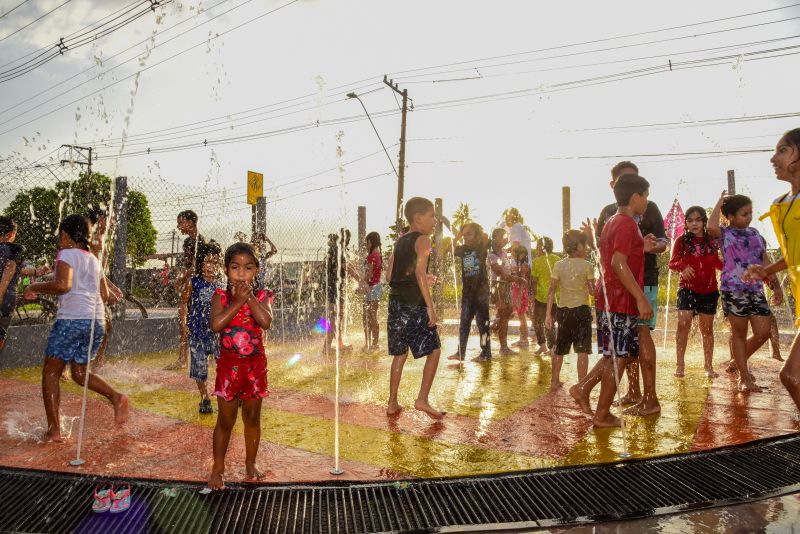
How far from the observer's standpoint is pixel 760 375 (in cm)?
640

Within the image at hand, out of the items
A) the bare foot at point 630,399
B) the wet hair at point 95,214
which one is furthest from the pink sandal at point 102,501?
the bare foot at point 630,399

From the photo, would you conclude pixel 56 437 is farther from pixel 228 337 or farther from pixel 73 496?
pixel 228 337

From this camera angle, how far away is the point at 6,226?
16.5ft

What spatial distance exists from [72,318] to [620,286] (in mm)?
4267

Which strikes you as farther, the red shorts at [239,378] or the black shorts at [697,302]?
the black shorts at [697,302]

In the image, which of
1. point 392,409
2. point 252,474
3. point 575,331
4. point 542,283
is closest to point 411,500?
point 252,474

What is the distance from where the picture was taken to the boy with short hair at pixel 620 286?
13.7ft

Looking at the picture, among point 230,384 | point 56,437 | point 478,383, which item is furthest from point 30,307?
point 230,384

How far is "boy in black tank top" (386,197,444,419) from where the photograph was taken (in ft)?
15.7

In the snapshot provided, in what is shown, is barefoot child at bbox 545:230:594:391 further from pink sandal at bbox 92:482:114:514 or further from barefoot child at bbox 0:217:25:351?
barefoot child at bbox 0:217:25:351

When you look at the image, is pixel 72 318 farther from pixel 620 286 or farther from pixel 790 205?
pixel 790 205

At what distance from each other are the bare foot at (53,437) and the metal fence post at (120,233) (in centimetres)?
408

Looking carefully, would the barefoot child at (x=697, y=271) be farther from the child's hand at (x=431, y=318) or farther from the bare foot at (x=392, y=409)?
the bare foot at (x=392, y=409)

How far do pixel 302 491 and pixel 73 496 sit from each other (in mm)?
1268
